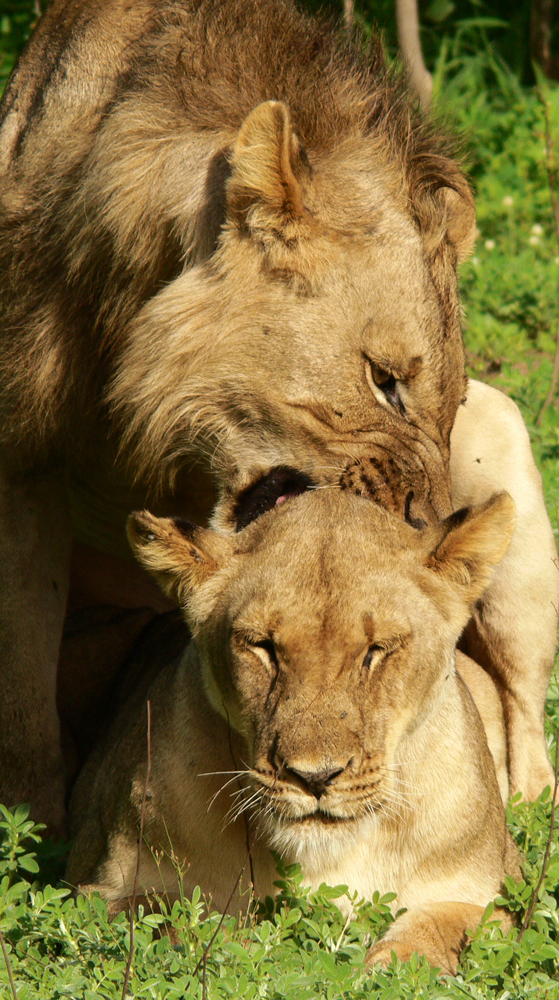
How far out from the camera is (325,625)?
8.46ft

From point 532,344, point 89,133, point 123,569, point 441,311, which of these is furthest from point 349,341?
point 532,344

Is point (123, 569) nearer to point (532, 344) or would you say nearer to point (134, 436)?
point (134, 436)

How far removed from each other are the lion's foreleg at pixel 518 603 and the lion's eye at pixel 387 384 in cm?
76

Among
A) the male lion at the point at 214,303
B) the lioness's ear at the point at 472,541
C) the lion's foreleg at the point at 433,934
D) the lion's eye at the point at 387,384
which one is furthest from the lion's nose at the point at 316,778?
the lion's eye at the point at 387,384

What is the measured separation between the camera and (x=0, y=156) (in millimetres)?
3922

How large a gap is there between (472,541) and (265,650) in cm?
54

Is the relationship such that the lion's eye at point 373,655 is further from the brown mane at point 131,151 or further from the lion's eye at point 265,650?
the brown mane at point 131,151

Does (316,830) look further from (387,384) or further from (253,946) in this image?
(387,384)

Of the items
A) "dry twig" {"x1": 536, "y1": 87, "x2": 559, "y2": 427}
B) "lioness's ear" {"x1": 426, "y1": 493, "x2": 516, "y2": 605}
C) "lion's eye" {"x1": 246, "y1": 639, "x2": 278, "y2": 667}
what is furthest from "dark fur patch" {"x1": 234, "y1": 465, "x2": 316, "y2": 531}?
"dry twig" {"x1": 536, "y1": 87, "x2": 559, "y2": 427}

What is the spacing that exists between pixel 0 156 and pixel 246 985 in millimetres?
2443

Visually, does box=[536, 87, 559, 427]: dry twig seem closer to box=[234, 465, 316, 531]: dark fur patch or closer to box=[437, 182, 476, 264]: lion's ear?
box=[437, 182, 476, 264]: lion's ear

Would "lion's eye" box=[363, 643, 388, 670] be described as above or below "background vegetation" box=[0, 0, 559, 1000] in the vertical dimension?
above

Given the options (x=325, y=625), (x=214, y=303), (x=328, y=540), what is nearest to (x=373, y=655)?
(x=325, y=625)

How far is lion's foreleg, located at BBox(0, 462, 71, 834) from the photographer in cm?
385
